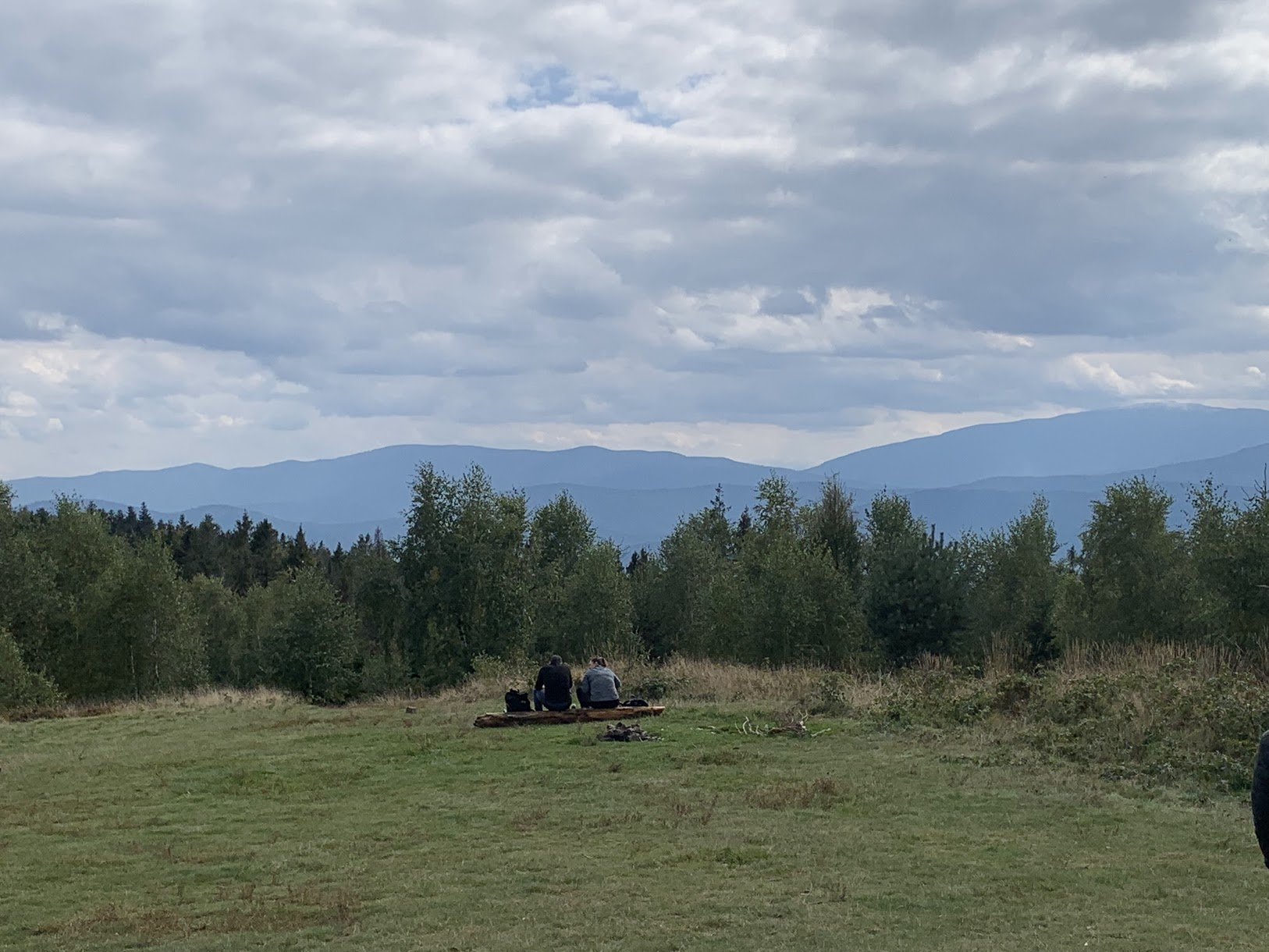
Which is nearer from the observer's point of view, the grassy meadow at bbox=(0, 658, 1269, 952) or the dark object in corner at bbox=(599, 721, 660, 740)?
the grassy meadow at bbox=(0, 658, 1269, 952)

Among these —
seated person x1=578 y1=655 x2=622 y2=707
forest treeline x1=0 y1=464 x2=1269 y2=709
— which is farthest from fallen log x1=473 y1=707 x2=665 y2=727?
forest treeline x1=0 y1=464 x2=1269 y2=709

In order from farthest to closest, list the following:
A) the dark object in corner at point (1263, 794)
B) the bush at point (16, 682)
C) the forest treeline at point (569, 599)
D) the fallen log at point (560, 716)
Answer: the forest treeline at point (569, 599) < the bush at point (16, 682) < the fallen log at point (560, 716) < the dark object in corner at point (1263, 794)

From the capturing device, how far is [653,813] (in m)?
13.2

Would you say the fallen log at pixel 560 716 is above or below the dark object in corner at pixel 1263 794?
below

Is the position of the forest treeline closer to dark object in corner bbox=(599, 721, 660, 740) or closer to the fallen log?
the fallen log

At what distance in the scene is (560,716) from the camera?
2162 cm

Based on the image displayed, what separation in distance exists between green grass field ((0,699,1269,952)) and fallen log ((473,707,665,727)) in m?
2.51

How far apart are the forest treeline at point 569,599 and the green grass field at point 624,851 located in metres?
29.8

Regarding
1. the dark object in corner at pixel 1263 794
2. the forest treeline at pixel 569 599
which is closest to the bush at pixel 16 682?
the forest treeline at pixel 569 599

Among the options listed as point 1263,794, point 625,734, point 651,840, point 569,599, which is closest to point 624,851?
point 651,840

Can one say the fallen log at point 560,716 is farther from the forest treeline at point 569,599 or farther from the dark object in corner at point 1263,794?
the forest treeline at point 569,599

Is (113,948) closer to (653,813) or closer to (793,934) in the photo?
(793,934)

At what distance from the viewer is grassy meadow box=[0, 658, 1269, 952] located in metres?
8.84

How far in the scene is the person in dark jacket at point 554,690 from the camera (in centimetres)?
2256
